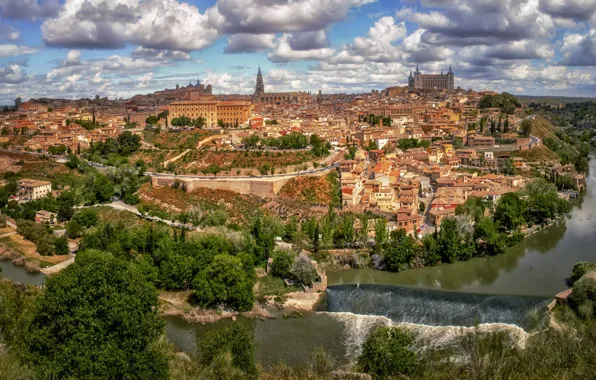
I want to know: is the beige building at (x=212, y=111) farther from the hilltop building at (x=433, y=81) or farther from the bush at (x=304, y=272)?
the hilltop building at (x=433, y=81)

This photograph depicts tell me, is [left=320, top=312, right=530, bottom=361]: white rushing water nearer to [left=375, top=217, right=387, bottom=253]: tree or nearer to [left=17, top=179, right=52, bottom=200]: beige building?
[left=375, top=217, right=387, bottom=253]: tree

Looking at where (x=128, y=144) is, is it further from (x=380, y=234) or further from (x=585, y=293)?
(x=585, y=293)

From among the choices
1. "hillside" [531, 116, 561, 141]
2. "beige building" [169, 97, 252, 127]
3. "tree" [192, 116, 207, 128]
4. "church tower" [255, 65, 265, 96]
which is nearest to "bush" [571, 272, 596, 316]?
"tree" [192, 116, 207, 128]

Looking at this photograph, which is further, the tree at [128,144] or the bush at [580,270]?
the tree at [128,144]

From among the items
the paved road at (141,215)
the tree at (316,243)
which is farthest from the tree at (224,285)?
the paved road at (141,215)

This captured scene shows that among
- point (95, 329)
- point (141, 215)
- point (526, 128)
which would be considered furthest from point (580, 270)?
point (526, 128)
